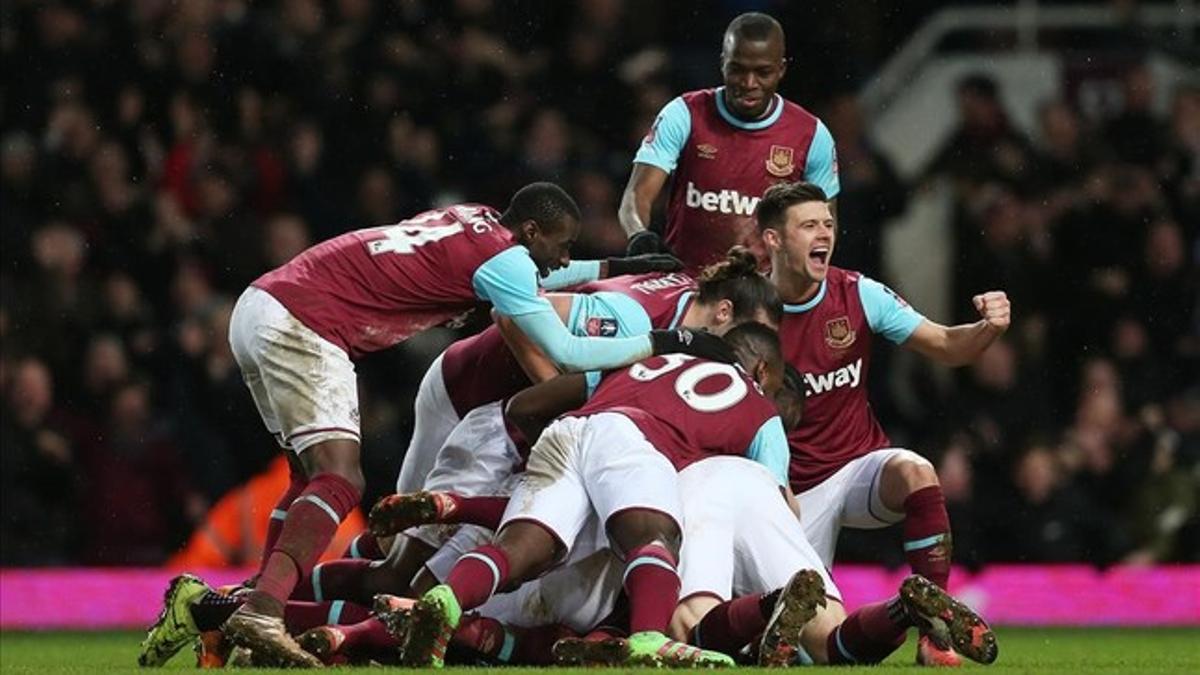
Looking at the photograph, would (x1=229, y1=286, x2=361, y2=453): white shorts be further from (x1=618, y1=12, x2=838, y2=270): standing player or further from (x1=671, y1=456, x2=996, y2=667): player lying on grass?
(x1=618, y1=12, x2=838, y2=270): standing player

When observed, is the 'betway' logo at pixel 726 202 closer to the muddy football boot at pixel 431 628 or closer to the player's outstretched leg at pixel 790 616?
the player's outstretched leg at pixel 790 616

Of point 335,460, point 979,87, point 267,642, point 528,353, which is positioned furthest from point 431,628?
point 979,87

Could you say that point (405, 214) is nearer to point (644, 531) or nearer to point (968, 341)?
point (968, 341)

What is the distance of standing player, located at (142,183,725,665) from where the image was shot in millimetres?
8891

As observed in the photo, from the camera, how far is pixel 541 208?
9336 millimetres

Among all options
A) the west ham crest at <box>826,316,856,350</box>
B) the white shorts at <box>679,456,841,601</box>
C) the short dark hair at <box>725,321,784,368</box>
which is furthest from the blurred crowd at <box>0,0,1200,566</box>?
the white shorts at <box>679,456,841,601</box>

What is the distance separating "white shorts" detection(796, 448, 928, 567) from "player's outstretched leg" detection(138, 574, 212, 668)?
233 cm

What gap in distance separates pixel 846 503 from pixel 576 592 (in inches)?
59.8

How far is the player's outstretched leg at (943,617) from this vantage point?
7.96 m

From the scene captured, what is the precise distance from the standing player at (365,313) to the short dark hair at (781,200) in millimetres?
861

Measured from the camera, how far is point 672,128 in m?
10.6

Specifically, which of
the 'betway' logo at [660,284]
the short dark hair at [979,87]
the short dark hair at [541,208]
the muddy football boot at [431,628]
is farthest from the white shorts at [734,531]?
the short dark hair at [979,87]

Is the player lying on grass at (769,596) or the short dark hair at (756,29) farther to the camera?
the short dark hair at (756,29)

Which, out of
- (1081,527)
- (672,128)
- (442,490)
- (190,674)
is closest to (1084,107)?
(1081,527)
